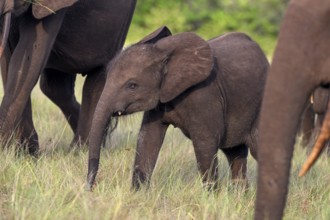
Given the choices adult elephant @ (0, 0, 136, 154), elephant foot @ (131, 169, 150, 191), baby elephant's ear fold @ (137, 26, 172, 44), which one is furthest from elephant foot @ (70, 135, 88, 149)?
baby elephant's ear fold @ (137, 26, 172, 44)

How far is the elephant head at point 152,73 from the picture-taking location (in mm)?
5840

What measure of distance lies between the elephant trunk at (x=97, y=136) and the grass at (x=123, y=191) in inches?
3.7

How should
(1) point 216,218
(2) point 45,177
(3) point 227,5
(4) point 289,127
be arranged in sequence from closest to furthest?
(4) point 289,127 < (1) point 216,218 < (2) point 45,177 < (3) point 227,5

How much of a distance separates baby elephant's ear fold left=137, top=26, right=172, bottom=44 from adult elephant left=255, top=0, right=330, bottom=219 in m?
2.37

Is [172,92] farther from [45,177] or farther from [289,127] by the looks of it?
[289,127]

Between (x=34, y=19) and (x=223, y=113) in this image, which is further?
(x=34, y=19)

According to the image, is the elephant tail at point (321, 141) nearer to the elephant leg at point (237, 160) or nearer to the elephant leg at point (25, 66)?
the elephant leg at point (237, 160)

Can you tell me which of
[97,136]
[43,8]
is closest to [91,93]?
Answer: [43,8]

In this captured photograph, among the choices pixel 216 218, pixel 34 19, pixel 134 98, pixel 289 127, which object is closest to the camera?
pixel 289 127

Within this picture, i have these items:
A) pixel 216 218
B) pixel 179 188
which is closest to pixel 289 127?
pixel 216 218

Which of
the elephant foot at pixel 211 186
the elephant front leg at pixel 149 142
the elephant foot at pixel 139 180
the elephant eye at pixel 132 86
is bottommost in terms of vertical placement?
the elephant foot at pixel 211 186

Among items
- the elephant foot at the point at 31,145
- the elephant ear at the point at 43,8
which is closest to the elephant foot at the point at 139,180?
the elephant foot at the point at 31,145

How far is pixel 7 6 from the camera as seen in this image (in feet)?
20.6

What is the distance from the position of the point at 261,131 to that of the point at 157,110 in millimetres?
2421
